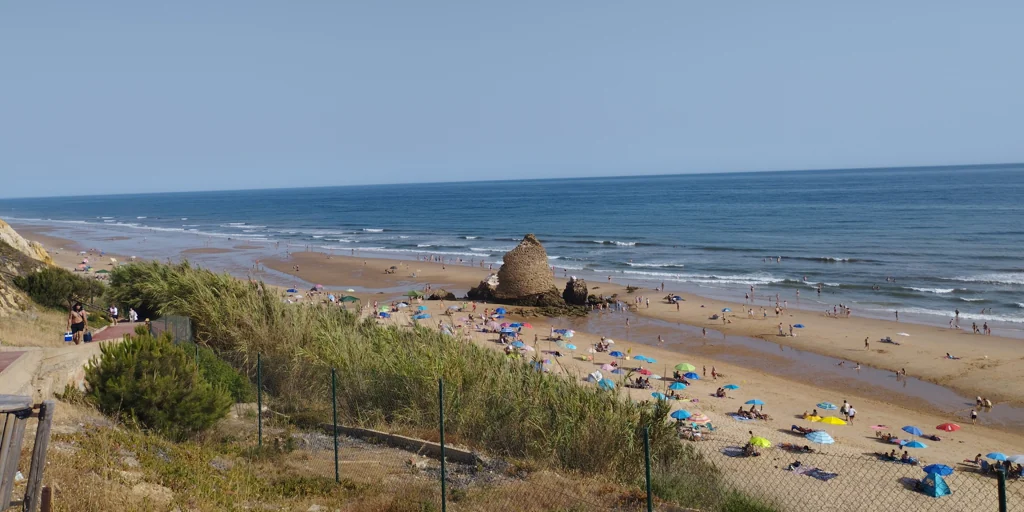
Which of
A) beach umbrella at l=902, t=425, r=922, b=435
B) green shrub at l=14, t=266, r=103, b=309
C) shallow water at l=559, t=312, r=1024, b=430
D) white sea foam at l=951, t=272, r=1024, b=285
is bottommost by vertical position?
shallow water at l=559, t=312, r=1024, b=430

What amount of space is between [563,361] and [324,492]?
1630cm

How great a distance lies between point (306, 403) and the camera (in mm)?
→ 12656

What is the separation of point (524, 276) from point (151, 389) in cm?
2510

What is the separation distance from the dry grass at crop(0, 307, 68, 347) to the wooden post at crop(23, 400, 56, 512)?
12.5 metres

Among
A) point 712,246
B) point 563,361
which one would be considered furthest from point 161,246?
point 563,361

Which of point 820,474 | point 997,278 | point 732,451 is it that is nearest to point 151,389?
point 732,451

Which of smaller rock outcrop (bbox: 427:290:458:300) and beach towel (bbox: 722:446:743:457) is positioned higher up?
smaller rock outcrop (bbox: 427:290:458:300)

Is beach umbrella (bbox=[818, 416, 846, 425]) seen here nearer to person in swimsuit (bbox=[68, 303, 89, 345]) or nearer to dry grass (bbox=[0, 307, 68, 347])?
person in swimsuit (bbox=[68, 303, 89, 345])

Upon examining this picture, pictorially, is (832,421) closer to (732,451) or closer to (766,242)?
(732,451)

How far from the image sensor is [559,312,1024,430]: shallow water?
2000cm

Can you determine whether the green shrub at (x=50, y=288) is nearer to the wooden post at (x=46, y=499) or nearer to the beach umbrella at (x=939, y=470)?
the wooden post at (x=46, y=499)

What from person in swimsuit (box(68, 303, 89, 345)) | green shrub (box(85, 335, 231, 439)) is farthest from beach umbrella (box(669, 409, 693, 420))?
person in swimsuit (box(68, 303, 89, 345))

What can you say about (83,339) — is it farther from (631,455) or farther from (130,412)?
(631,455)

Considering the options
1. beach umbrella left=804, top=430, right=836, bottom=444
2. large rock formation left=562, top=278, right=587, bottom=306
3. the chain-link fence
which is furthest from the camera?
large rock formation left=562, top=278, right=587, bottom=306
